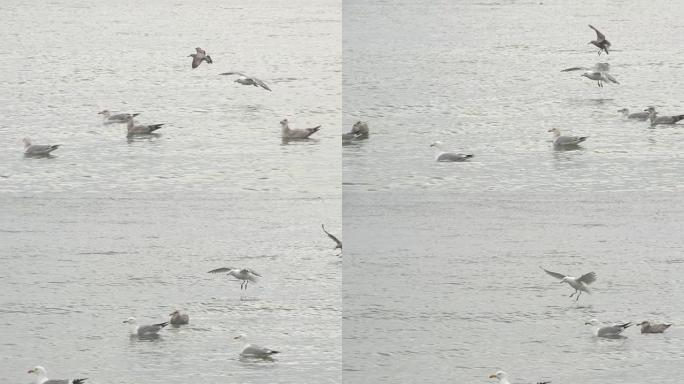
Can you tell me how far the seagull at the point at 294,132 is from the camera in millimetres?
12930

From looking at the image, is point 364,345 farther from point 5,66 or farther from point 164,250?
point 5,66

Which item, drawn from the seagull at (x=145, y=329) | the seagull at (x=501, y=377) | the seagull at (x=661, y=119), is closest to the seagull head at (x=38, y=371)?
the seagull at (x=145, y=329)

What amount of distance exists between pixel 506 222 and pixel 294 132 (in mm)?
3015

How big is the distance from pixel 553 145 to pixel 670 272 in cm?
287

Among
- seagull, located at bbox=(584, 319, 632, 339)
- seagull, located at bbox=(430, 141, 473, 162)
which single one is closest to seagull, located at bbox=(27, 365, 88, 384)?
seagull, located at bbox=(584, 319, 632, 339)

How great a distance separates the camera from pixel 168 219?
10648 millimetres

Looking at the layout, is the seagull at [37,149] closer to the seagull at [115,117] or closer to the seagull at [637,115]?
the seagull at [115,117]

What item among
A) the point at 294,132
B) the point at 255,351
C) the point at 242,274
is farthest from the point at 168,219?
the point at 255,351

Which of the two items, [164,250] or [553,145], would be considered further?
[553,145]

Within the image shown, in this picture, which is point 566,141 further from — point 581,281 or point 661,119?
point 581,281

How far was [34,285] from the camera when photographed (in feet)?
30.8

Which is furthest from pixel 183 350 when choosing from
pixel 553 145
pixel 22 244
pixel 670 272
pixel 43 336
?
pixel 553 145

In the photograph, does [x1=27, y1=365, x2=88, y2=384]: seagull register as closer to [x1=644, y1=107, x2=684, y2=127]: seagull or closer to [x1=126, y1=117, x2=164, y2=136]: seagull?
[x1=126, y1=117, x2=164, y2=136]: seagull

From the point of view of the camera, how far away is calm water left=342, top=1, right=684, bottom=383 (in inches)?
328
